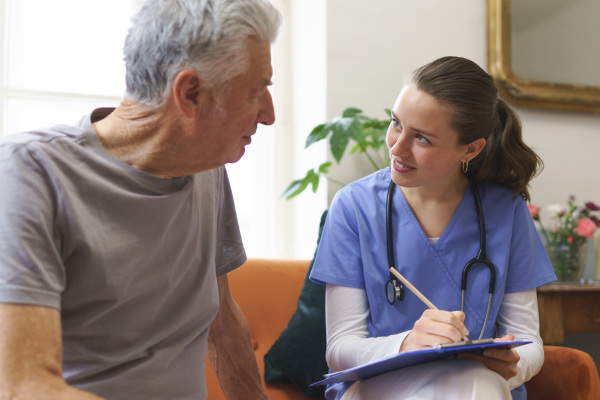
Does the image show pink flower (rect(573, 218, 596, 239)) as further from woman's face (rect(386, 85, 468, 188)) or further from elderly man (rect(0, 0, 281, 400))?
elderly man (rect(0, 0, 281, 400))

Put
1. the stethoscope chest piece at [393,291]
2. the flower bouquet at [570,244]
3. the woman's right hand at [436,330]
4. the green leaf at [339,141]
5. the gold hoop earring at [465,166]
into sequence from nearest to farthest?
the woman's right hand at [436,330] → the stethoscope chest piece at [393,291] → the gold hoop earring at [465,166] → the green leaf at [339,141] → the flower bouquet at [570,244]

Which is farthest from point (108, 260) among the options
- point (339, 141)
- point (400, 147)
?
point (339, 141)

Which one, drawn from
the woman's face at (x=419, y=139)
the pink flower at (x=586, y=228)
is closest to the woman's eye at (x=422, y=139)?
the woman's face at (x=419, y=139)

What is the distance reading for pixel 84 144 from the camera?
91cm

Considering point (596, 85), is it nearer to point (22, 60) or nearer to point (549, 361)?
point (549, 361)

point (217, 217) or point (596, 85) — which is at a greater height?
point (596, 85)

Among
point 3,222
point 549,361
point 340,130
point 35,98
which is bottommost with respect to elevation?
point 549,361

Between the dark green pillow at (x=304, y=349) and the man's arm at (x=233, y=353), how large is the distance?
1.47ft

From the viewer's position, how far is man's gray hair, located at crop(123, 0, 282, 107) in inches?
34.6

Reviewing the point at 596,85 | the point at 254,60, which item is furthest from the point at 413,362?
the point at 596,85

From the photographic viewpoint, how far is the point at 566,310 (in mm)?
2152

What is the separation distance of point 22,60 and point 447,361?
6.57ft

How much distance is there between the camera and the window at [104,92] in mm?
2377

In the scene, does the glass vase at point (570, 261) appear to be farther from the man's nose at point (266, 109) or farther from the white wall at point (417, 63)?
the man's nose at point (266, 109)
